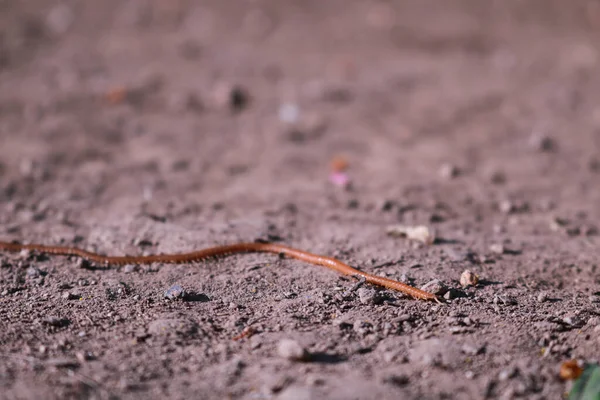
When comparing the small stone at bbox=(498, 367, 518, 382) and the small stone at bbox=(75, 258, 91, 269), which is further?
the small stone at bbox=(75, 258, 91, 269)

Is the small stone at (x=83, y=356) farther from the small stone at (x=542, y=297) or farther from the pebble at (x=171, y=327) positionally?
the small stone at (x=542, y=297)

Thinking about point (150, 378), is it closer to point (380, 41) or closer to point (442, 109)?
point (442, 109)

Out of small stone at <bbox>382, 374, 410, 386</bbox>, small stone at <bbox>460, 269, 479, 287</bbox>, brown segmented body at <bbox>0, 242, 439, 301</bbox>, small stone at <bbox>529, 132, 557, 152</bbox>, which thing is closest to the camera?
small stone at <bbox>382, 374, 410, 386</bbox>

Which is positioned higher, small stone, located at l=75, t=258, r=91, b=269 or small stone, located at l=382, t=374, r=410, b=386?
small stone, located at l=75, t=258, r=91, b=269

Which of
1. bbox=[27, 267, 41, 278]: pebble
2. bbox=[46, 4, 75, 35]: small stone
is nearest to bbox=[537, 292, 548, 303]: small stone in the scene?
bbox=[27, 267, 41, 278]: pebble

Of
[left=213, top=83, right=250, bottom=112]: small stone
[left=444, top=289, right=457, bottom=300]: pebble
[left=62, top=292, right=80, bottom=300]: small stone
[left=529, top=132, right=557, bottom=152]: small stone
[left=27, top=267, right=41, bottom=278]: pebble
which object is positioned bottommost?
[left=62, top=292, right=80, bottom=300]: small stone

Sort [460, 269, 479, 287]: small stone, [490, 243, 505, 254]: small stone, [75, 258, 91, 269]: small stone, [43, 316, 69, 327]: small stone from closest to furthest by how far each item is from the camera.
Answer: [43, 316, 69, 327]: small stone
[460, 269, 479, 287]: small stone
[75, 258, 91, 269]: small stone
[490, 243, 505, 254]: small stone

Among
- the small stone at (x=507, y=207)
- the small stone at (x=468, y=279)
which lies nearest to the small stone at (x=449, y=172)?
the small stone at (x=507, y=207)

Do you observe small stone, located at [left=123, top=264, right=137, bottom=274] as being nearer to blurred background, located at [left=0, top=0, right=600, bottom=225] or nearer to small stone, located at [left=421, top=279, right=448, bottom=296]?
blurred background, located at [left=0, top=0, right=600, bottom=225]

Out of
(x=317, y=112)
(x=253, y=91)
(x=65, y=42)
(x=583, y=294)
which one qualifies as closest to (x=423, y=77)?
(x=317, y=112)
